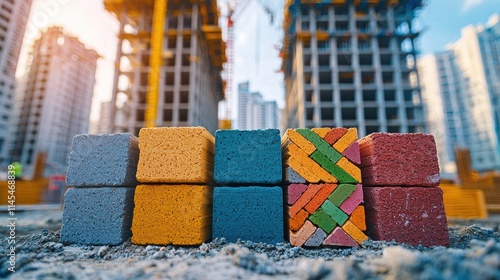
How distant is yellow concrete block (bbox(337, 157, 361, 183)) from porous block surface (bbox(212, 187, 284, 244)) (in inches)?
37.8

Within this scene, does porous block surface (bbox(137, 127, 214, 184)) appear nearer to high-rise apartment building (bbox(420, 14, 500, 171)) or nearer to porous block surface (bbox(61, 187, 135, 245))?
porous block surface (bbox(61, 187, 135, 245))

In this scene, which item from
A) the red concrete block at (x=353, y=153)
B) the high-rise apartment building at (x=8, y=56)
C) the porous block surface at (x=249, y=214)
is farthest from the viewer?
the high-rise apartment building at (x=8, y=56)

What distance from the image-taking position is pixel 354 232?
3.33 metres

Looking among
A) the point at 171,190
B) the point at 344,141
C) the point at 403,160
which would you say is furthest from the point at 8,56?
the point at 403,160

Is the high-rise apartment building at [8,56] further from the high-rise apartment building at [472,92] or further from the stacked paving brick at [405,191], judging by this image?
the high-rise apartment building at [472,92]

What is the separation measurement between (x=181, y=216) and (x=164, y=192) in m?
0.42

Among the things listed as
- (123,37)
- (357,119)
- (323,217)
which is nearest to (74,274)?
(323,217)

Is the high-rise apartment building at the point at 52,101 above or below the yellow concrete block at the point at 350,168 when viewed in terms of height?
above

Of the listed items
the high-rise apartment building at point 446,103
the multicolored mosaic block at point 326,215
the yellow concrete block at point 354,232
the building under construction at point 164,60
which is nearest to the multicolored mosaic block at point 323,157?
the multicolored mosaic block at point 326,215

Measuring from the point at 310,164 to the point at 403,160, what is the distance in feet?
4.29

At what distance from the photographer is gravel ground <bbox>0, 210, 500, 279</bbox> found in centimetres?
190

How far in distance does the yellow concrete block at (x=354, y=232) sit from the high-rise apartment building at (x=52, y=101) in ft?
174

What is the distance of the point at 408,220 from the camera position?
3.33 m

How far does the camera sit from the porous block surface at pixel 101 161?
3.59 m
